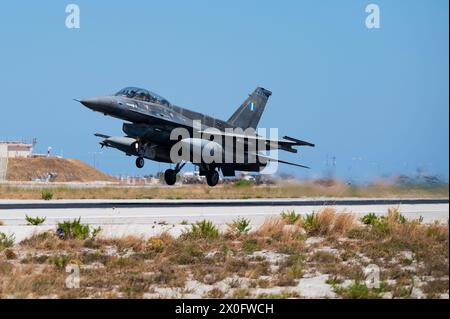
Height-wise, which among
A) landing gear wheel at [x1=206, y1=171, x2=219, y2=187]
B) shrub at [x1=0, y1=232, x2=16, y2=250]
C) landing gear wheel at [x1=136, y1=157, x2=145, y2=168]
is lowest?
shrub at [x1=0, y1=232, x2=16, y2=250]

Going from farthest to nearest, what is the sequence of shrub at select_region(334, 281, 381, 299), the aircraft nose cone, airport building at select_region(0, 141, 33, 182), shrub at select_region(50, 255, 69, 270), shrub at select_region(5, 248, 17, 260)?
airport building at select_region(0, 141, 33, 182)
the aircraft nose cone
shrub at select_region(5, 248, 17, 260)
shrub at select_region(50, 255, 69, 270)
shrub at select_region(334, 281, 381, 299)

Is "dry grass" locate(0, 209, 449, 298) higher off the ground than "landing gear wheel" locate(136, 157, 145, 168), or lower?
lower

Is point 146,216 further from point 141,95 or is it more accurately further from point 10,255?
point 141,95

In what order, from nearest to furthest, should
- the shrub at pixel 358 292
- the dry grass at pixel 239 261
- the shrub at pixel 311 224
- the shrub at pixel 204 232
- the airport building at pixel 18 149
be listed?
1. the shrub at pixel 358 292
2. the dry grass at pixel 239 261
3. the shrub at pixel 204 232
4. the shrub at pixel 311 224
5. the airport building at pixel 18 149

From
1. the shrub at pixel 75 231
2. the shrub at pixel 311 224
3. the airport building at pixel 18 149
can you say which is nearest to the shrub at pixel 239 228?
the shrub at pixel 311 224

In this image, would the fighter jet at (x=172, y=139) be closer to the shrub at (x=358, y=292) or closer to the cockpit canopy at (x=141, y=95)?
the cockpit canopy at (x=141, y=95)

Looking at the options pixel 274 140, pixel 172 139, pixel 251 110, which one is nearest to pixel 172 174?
pixel 172 139

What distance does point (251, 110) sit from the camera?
154 ft

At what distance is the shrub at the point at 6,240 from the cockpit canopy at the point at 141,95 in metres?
19.5

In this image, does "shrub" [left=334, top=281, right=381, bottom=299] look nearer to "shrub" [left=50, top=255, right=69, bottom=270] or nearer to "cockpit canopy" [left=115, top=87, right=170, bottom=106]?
"shrub" [left=50, top=255, right=69, bottom=270]

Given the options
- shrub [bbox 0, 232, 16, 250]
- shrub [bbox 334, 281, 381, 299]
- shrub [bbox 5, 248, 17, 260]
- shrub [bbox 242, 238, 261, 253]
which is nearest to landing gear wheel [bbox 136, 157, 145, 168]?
shrub [bbox 242, 238, 261, 253]

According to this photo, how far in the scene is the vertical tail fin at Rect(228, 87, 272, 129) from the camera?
151 ft

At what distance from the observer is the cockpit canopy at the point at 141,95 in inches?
1492
